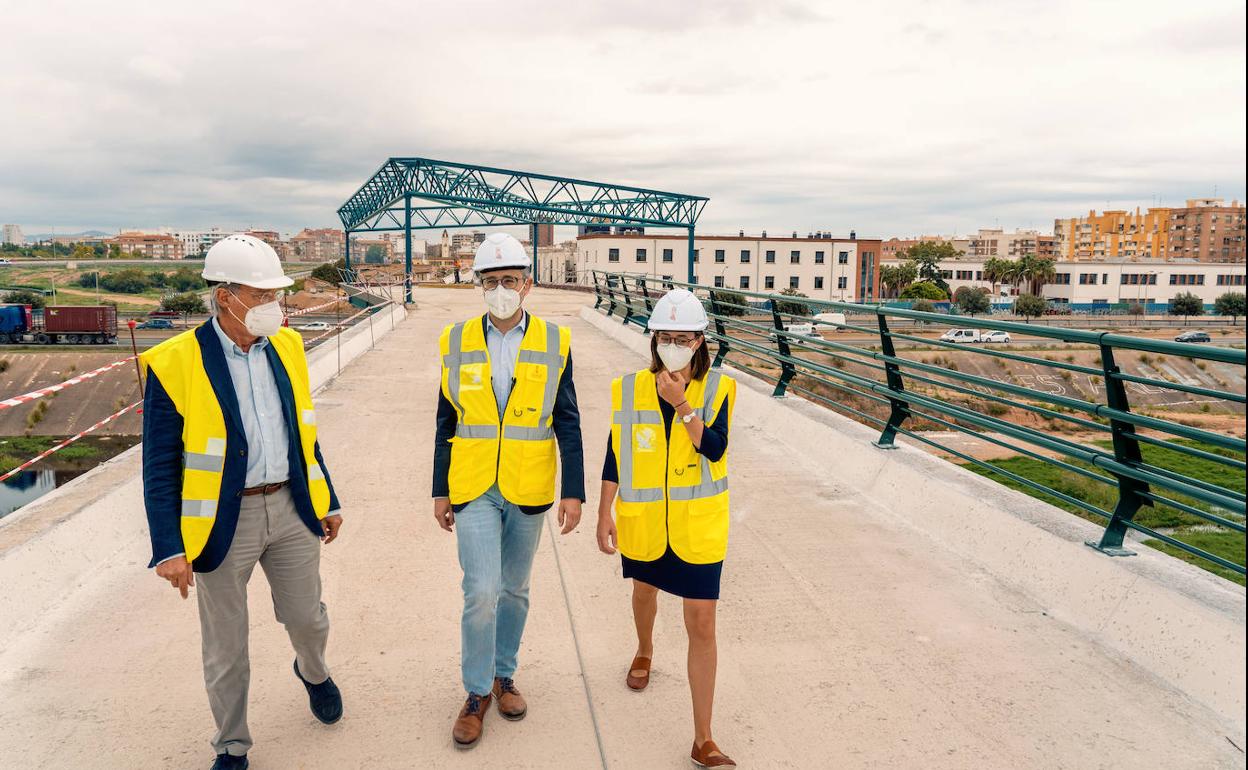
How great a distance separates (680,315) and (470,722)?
1.63m

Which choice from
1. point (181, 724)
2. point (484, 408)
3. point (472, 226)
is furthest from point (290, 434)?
point (472, 226)

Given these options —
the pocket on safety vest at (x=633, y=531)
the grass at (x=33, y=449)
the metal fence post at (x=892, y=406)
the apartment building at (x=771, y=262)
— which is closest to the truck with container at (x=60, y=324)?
the grass at (x=33, y=449)

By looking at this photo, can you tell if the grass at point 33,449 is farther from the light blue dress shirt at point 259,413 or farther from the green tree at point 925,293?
the green tree at point 925,293

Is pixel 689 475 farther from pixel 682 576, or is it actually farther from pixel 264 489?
pixel 264 489

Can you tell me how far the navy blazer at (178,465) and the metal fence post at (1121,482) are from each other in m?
3.69

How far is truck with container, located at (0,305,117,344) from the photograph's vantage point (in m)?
54.4

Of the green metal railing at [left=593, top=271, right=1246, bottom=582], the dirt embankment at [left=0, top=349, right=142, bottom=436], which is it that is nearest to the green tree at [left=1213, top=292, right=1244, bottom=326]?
the green metal railing at [left=593, top=271, right=1246, bottom=582]

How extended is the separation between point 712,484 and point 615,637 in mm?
1200

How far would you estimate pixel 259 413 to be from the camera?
9.33 ft

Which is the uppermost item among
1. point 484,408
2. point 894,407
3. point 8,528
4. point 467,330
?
point 467,330

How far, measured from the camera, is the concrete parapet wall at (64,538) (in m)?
3.87

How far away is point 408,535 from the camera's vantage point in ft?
16.8

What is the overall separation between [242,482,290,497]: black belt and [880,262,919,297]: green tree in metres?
110

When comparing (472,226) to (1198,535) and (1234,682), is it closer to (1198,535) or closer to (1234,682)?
(1198,535)
